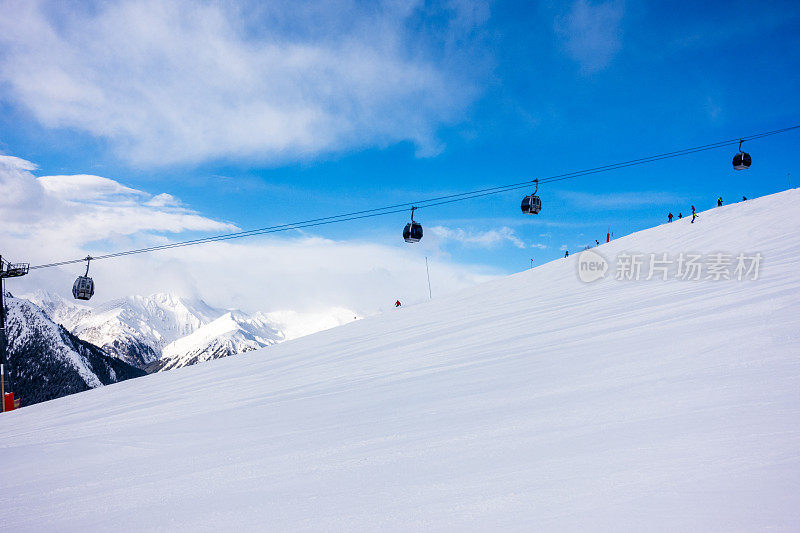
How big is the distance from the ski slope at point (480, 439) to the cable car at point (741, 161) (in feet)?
65.1

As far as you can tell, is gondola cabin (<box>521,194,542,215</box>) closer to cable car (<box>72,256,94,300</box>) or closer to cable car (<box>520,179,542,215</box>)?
cable car (<box>520,179,542,215</box>)

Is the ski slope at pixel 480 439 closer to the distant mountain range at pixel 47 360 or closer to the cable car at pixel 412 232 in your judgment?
the cable car at pixel 412 232

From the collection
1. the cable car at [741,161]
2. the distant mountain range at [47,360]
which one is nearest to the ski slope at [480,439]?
the cable car at [741,161]

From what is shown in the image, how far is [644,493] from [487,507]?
793mm

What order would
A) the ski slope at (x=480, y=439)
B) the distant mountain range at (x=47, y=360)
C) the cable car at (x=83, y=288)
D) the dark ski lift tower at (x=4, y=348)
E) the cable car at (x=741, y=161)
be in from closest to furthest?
the ski slope at (x=480, y=439) → the dark ski lift tower at (x=4, y=348) → the cable car at (x=83, y=288) → the cable car at (x=741, y=161) → the distant mountain range at (x=47, y=360)

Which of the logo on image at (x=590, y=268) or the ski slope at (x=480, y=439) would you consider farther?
the logo on image at (x=590, y=268)

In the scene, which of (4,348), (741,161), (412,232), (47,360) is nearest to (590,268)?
(412,232)

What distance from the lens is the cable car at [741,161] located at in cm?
2389

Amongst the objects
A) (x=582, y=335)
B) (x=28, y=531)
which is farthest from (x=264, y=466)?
(x=582, y=335)

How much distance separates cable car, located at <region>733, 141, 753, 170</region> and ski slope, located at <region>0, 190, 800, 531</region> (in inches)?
782

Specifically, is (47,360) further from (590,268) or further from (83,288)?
(590,268)

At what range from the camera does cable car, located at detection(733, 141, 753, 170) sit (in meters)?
23.9

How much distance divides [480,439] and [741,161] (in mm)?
27318

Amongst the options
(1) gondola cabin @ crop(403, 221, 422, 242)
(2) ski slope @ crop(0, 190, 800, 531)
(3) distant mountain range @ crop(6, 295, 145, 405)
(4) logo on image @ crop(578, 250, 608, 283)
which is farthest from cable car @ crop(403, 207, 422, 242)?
(3) distant mountain range @ crop(6, 295, 145, 405)
